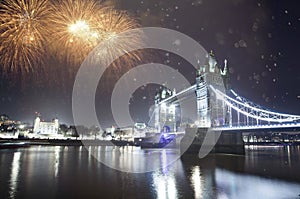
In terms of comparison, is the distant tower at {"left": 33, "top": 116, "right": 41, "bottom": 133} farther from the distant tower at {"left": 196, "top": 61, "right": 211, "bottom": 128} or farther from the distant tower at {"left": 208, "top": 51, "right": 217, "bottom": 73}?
the distant tower at {"left": 208, "top": 51, "right": 217, "bottom": 73}

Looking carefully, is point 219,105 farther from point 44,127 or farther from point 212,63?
point 44,127

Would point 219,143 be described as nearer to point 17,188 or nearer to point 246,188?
point 246,188

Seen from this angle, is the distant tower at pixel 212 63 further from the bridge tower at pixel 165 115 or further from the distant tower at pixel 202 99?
the bridge tower at pixel 165 115

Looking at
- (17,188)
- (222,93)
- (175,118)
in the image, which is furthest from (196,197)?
(175,118)

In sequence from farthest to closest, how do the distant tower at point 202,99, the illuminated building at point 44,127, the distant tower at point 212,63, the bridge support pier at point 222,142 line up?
the illuminated building at point 44,127, the distant tower at point 212,63, the distant tower at point 202,99, the bridge support pier at point 222,142

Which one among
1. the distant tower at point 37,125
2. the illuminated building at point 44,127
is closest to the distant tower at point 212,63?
the illuminated building at point 44,127

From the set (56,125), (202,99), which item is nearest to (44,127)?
(56,125)
